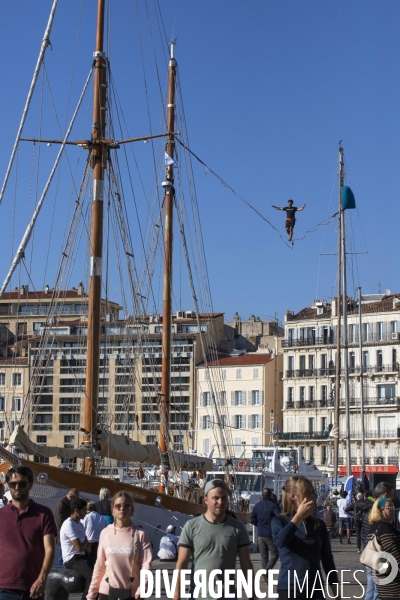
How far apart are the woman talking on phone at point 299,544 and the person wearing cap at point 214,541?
319 mm

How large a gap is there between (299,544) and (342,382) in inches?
2955

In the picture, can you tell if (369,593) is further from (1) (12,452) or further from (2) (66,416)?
(2) (66,416)

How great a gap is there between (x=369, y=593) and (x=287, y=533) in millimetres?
4166

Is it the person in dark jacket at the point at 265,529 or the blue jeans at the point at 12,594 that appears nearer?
the blue jeans at the point at 12,594

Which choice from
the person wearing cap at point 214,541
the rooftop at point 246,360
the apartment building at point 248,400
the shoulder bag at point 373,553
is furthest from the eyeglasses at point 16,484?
the rooftop at point 246,360

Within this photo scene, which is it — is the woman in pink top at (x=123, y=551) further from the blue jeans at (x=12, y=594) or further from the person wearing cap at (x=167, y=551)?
the person wearing cap at (x=167, y=551)

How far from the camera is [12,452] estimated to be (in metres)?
23.5

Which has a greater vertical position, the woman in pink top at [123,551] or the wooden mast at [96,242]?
the wooden mast at [96,242]

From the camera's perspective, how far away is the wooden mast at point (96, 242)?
26.7m

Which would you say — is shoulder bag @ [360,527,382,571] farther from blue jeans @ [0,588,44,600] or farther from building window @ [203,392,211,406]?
building window @ [203,392,211,406]

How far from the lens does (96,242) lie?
2816 centimetres

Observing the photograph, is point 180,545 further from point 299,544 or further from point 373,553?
point 373,553

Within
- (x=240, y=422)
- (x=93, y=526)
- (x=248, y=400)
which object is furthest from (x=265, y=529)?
(x=248, y=400)

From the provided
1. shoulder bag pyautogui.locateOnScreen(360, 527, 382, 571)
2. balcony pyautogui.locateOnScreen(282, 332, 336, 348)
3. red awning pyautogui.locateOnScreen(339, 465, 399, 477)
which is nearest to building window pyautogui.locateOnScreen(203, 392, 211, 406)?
balcony pyautogui.locateOnScreen(282, 332, 336, 348)
